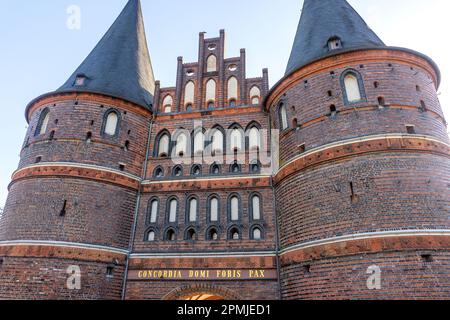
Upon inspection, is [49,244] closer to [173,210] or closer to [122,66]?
[173,210]

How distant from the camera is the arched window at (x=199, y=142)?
1534cm

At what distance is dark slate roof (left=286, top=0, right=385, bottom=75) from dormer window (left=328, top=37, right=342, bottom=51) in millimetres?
145

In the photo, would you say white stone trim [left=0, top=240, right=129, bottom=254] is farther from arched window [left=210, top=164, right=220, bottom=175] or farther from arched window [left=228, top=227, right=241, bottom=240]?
arched window [left=210, top=164, right=220, bottom=175]

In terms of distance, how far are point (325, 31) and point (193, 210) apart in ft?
33.8

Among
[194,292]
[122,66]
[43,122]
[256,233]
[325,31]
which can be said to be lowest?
[194,292]

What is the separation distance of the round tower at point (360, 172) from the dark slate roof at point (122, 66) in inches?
296

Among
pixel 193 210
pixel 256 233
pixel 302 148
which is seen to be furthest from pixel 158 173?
pixel 302 148

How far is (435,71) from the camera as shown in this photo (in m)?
13.3

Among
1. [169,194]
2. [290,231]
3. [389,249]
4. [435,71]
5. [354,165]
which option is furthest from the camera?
[169,194]

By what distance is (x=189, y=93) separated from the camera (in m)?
17.0

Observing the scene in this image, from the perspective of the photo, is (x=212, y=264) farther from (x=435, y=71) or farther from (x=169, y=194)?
(x=435, y=71)

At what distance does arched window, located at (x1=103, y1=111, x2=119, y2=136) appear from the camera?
583 inches

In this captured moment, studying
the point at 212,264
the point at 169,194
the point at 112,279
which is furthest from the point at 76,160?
the point at 212,264

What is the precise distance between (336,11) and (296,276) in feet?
41.7
